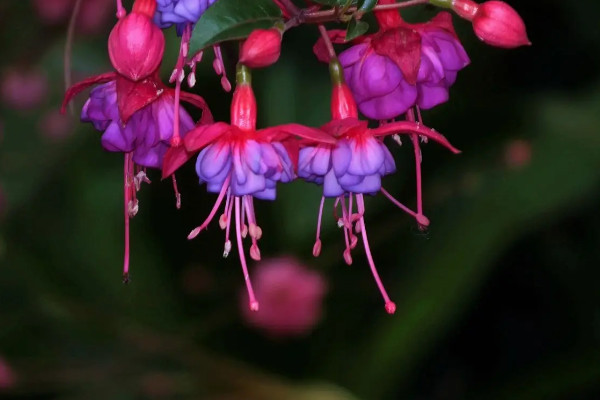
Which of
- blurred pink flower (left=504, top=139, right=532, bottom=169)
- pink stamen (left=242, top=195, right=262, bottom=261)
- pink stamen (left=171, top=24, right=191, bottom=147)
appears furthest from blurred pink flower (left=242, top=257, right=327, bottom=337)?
pink stamen (left=171, top=24, right=191, bottom=147)

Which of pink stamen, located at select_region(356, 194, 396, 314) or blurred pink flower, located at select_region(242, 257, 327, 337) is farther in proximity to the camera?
blurred pink flower, located at select_region(242, 257, 327, 337)

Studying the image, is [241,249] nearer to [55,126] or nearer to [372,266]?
[372,266]

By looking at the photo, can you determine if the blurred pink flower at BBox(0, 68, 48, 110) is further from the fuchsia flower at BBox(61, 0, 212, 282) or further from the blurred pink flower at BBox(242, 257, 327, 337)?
the fuchsia flower at BBox(61, 0, 212, 282)

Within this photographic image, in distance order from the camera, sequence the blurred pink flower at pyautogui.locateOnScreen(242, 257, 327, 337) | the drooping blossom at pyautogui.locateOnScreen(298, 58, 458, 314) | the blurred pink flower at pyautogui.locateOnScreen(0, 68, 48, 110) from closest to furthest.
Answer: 1. the drooping blossom at pyautogui.locateOnScreen(298, 58, 458, 314)
2. the blurred pink flower at pyautogui.locateOnScreen(242, 257, 327, 337)
3. the blurred pink flower at pyautogui.locateOnScreen(0, 68, 48, 110)

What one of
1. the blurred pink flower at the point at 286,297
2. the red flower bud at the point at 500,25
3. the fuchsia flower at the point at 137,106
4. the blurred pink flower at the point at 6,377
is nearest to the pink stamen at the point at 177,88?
the fuchsia flower at the point at 137,106

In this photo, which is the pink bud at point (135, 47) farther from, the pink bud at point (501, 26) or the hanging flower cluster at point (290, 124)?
the pink bud at point (501, 26)

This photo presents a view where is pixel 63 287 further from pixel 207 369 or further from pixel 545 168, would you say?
pixel 545 168
